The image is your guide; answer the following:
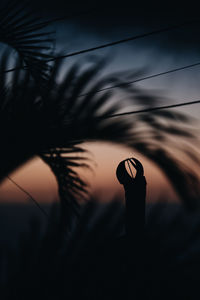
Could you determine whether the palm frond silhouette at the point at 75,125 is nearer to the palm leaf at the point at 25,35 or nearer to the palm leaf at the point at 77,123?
the palm leaf at the point at 77,123

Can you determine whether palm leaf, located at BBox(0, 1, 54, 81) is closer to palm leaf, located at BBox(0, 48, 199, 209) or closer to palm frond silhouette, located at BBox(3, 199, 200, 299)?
palm leaf, located at BBox(0, 48, 199, 209)

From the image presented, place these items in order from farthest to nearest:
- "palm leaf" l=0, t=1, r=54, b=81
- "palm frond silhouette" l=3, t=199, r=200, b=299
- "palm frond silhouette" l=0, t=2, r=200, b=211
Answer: "palm leaf" l=0, t=1, r=54, b=81, "palm frond silhouette" l=0, t=2, r=200, b=211, "palm frond silhouette" l=3, t=199, r=200, b=299

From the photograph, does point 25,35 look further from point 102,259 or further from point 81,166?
point 102,259

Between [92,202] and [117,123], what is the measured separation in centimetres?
67

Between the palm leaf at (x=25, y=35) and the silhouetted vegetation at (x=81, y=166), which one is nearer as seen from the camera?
the silhouetted vegetation at (x=81, y=166)

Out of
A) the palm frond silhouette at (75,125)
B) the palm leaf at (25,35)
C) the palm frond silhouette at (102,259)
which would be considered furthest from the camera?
the palm leaf at (25,35)

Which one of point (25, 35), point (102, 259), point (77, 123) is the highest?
point (25, 35)

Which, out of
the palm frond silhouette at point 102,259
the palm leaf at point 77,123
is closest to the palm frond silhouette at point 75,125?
the palm leaf at point 77,123

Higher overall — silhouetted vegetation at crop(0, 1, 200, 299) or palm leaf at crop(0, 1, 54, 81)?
palm leaf at crop(0, 1, 54, 81)

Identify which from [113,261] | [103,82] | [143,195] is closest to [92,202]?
[113,261]

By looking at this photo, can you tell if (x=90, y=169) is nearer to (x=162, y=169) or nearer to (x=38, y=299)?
(x=162, y=169)

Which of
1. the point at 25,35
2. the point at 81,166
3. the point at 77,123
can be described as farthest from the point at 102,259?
the point at 25,35

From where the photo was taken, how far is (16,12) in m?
1.85

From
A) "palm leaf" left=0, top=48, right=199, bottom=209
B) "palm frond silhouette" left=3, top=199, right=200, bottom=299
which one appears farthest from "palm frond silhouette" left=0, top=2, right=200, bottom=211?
"palm frond silhouette" left=3, top=199, right=200, bottom=299
